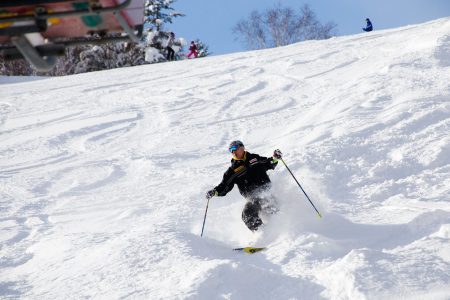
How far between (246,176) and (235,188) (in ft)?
3.79

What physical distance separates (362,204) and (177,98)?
8.09m

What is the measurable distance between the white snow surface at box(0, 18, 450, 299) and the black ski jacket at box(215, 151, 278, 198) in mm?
484

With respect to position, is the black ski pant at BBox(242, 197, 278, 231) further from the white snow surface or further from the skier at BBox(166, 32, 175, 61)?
the skier at BBox(166, 32, 175, 61)

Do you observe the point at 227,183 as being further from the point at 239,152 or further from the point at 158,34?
the point at 158,34

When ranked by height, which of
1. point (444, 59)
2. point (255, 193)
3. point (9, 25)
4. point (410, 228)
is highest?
point (9, 25)

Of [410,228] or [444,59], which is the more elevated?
[444,59]

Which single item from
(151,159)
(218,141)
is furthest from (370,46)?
(151,159)

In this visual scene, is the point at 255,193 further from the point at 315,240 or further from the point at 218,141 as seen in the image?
the point at 218,141

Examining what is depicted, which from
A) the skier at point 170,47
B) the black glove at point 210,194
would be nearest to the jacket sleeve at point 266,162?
the black glove at point 210,194

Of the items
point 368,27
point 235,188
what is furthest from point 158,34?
point 235,188

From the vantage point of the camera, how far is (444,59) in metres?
11.6

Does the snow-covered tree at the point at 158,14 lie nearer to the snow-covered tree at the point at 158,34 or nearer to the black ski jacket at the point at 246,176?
the snow-covered tree at the point at 158,34

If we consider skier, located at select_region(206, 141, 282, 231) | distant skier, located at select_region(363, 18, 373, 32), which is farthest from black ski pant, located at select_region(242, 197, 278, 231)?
distant skier, located at select_region(363, 18, 373, 32)

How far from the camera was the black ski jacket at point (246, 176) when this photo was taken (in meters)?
6.51
